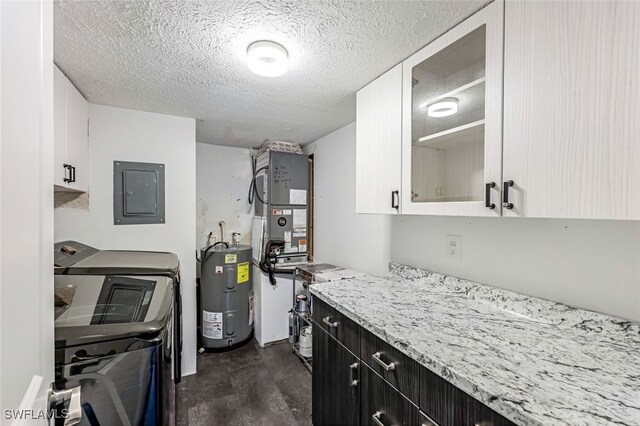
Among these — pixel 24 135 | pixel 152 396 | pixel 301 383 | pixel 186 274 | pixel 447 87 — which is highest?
pixel 447 87

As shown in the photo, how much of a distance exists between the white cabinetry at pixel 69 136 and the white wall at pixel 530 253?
2.03m

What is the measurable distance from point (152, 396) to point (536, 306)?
5.17 feet

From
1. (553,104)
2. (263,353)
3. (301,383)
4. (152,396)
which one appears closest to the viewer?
(553,104)

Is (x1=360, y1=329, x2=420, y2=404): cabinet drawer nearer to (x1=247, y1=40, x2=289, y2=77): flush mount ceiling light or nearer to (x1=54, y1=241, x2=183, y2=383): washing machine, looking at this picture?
(x1=54, y1=241, x2=183, y2=383): washing machine

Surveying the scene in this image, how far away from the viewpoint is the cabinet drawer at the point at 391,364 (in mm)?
983

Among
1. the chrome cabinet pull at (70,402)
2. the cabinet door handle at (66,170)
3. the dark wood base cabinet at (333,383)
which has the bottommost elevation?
the dark wood base cabinet at (333,383)

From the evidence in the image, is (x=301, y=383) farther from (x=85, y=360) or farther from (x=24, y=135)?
(x=24, y=135)

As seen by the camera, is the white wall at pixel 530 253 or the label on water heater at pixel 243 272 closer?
the white wall at pixel 530 253

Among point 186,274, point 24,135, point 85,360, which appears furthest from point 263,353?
point 24,135

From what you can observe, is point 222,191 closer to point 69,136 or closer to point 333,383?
point 69,136

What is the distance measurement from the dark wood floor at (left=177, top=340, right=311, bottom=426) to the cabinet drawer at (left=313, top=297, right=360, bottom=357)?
2.77ft

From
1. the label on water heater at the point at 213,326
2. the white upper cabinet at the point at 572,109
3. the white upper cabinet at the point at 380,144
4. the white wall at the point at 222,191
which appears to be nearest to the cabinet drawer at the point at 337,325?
the white upper cabinet at the point at 380,144

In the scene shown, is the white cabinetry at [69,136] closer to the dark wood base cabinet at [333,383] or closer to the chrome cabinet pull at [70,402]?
the chrome cabinet pull at [70,402]

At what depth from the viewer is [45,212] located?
21.8 inches
